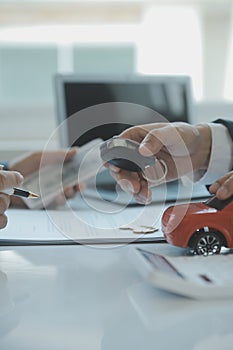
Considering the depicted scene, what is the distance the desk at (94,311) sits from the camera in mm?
414

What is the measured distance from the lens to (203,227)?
62 centimetres

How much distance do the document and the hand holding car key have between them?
0.07 meters

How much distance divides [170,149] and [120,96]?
1.93 ft

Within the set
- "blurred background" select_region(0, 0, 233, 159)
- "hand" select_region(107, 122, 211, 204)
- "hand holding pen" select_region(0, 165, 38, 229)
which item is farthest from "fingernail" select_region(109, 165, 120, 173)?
"blurred background" select_region(0, 0, 233, 159)

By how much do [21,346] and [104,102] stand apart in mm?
978

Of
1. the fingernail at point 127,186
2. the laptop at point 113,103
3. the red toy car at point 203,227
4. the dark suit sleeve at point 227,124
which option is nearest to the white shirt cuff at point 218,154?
the dark suit sleeve at point 227,124

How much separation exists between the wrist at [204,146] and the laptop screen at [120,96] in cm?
39

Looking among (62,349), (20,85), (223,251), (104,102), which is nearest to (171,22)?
(20,85)

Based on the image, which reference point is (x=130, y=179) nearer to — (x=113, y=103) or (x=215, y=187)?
(x=215, y=187)

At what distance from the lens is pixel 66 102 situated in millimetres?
1310

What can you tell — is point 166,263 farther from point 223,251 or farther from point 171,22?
point 171,22

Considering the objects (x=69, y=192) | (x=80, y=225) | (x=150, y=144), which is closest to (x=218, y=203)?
(x=150, y=144)

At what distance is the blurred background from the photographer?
343 cm

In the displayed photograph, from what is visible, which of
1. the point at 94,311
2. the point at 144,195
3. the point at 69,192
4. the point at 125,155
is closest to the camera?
the point at 94,311
